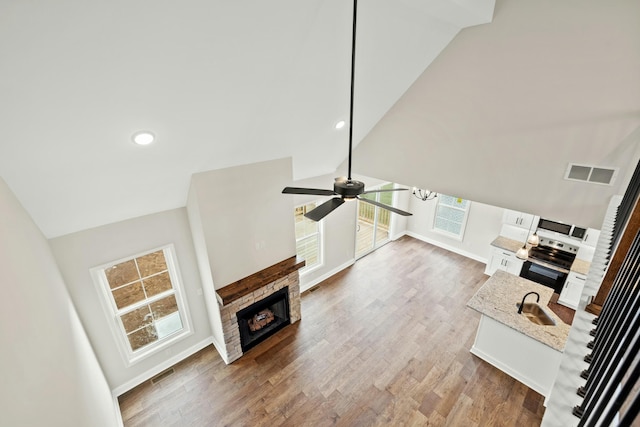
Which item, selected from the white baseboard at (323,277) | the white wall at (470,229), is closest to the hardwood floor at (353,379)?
A: the white baseboard at (323,277)

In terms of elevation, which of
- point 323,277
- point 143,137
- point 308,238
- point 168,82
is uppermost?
point 168,82

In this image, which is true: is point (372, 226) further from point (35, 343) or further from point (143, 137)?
point (35, 343)

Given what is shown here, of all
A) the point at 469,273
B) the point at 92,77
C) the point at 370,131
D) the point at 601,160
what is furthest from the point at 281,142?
the point at 469,273

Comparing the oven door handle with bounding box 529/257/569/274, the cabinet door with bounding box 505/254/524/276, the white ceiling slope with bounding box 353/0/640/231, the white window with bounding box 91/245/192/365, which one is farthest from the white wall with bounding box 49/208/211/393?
the oven door handle with bounding box 529/257/569/274

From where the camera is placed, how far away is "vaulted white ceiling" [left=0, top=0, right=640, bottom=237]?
1.81 meters

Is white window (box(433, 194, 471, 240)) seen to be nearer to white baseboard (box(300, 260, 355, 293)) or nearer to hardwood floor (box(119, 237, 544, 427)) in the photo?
Result: hardwood floor (box(119, 237, 544, 427))

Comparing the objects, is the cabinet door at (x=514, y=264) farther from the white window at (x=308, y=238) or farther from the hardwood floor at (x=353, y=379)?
the white window at (x=308, y=238)

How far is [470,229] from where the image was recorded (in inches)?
304

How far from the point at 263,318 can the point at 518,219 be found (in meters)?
6.04

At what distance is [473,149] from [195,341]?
5.33m

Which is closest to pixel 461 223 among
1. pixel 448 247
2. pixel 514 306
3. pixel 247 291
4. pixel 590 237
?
pixel 448 247

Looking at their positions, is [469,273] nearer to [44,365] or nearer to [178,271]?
[178,271]

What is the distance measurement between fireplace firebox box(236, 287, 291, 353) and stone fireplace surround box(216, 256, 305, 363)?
0.11 metres

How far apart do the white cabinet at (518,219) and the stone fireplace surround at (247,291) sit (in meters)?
5.02
